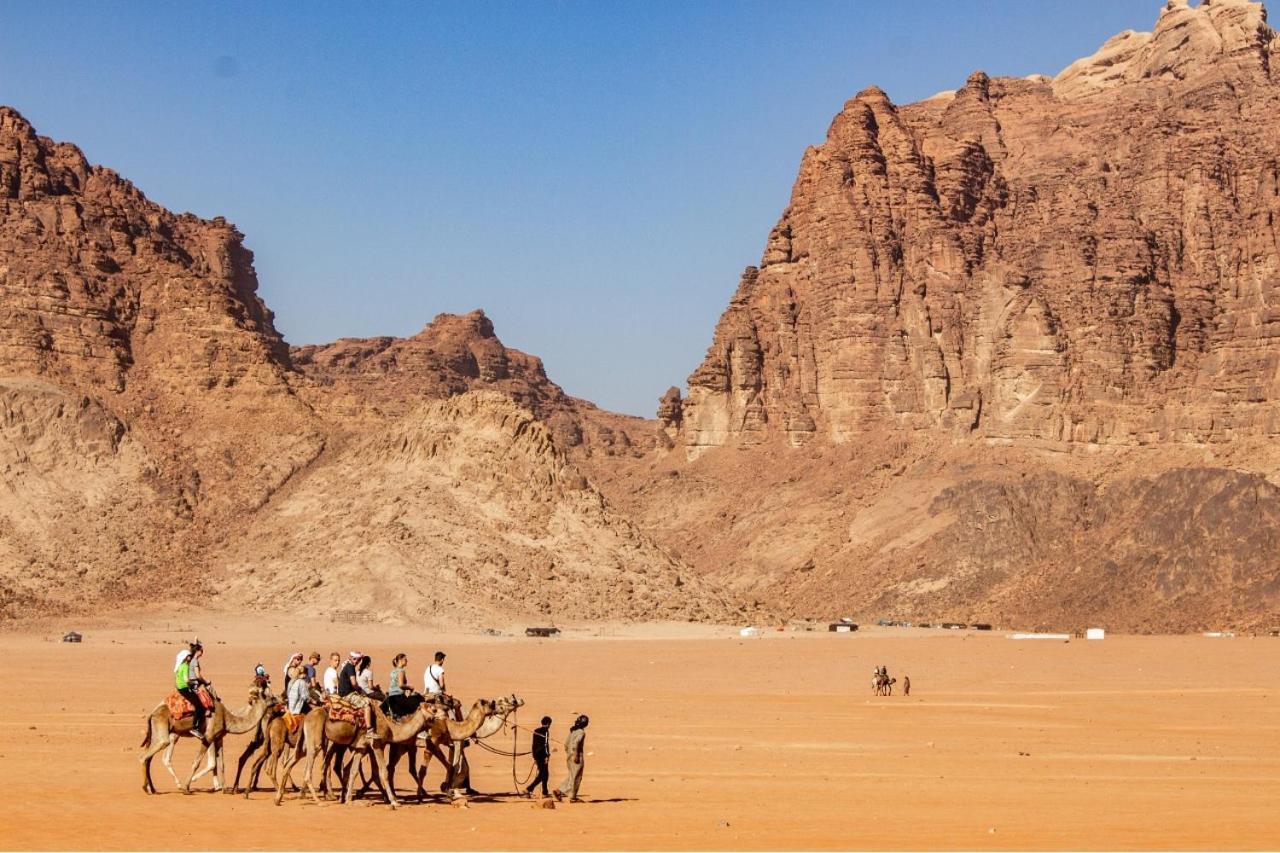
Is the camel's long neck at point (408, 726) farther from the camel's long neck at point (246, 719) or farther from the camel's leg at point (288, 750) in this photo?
the camel's long neck at point (246, 719)

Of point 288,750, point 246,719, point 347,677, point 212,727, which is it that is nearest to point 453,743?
point 288,750

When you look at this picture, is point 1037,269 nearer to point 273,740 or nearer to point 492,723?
point 492,723

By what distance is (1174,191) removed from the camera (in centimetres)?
15475

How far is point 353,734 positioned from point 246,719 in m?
2.16

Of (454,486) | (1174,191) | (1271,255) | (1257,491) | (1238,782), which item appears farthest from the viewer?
(1174,191)

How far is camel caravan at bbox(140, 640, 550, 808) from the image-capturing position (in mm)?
26516

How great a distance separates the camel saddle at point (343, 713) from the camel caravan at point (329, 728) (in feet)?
0.05

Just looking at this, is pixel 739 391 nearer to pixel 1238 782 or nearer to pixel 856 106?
pixel 856 106

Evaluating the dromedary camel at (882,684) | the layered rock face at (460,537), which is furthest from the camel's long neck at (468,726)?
the layered rock face at (460,537)

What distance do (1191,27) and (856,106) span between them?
3169cm

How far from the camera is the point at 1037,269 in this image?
501 feet

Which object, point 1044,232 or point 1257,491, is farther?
point 1044,232

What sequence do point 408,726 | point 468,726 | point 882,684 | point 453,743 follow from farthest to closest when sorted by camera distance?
point 882,684, point 453,743, point 468,726, point 408,726

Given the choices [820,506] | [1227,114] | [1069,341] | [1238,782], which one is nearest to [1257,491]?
[1069,341]
